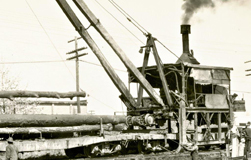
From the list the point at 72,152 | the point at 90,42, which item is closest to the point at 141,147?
the point at 72,152

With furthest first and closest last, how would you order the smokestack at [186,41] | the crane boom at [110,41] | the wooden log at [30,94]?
the smokestack at [186,41] → the crane boom at [110,41] → the wooden log at [30,94]

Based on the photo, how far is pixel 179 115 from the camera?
16.5 metres

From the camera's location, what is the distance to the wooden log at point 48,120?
42.8ft

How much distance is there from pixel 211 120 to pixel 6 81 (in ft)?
67.5

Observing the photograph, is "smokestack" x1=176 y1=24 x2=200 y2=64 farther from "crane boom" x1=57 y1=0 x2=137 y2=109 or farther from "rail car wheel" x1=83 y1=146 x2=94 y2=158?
"rail car wheel" x1=83 y1=146 x2=94 y2=158

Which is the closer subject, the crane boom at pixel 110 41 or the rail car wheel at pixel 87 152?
the rail car wheel at pixel 87 152

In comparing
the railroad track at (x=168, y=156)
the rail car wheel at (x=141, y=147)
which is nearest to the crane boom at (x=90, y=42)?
the rail car wheel at (x=141, y=147)

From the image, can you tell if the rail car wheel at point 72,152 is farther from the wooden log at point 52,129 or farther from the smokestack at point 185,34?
the smokestack at point 185,34

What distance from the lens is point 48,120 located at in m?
13.9

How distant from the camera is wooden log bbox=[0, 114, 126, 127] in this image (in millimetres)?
13047

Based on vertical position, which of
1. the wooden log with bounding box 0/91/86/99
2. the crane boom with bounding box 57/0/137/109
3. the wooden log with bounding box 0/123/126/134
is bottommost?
the wooden log with bounding box 0/123/126/134

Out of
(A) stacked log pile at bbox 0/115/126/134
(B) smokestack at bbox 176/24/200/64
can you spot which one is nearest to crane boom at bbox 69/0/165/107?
(A) stacked log pile at bbox 0/115/126/134

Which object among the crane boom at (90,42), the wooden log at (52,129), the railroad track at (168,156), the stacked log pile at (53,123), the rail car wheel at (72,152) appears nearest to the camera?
the wooden log at (52,129)

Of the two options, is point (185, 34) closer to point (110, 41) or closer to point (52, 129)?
point (110, 41)
